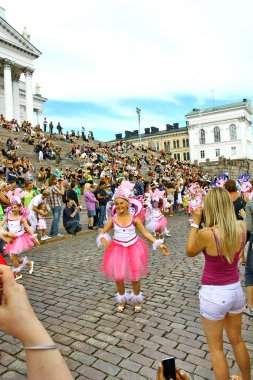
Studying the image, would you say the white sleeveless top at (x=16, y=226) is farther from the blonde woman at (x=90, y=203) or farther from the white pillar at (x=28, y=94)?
the white pillar at (x=28, y=94)

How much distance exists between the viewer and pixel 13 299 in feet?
3.53

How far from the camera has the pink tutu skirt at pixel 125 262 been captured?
4633mm

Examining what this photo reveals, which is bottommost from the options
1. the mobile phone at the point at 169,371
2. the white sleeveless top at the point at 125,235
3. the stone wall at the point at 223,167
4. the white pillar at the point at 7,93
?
the mobile phone at the point at 169,371

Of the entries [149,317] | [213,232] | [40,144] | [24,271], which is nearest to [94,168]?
[40,144]

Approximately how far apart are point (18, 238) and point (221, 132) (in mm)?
74986

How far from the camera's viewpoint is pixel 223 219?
8.89 feet

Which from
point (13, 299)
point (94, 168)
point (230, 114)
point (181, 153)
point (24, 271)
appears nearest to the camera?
point (13, 299)

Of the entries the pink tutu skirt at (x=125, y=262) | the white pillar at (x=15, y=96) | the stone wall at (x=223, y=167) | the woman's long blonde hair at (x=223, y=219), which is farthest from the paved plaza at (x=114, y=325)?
the white pillar at (x=15, y=96)

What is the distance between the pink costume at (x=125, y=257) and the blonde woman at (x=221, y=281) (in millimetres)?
1982

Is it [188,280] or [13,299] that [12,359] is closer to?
[13,299]

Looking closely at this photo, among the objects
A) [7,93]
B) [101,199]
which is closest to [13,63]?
[7,93]

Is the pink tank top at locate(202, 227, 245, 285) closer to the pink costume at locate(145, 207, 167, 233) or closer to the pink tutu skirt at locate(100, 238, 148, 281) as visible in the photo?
the pink tutu skirt at locate(100, 238, 148, 281)

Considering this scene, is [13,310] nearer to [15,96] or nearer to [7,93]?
[7,93]

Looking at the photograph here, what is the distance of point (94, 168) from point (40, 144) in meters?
4.88
